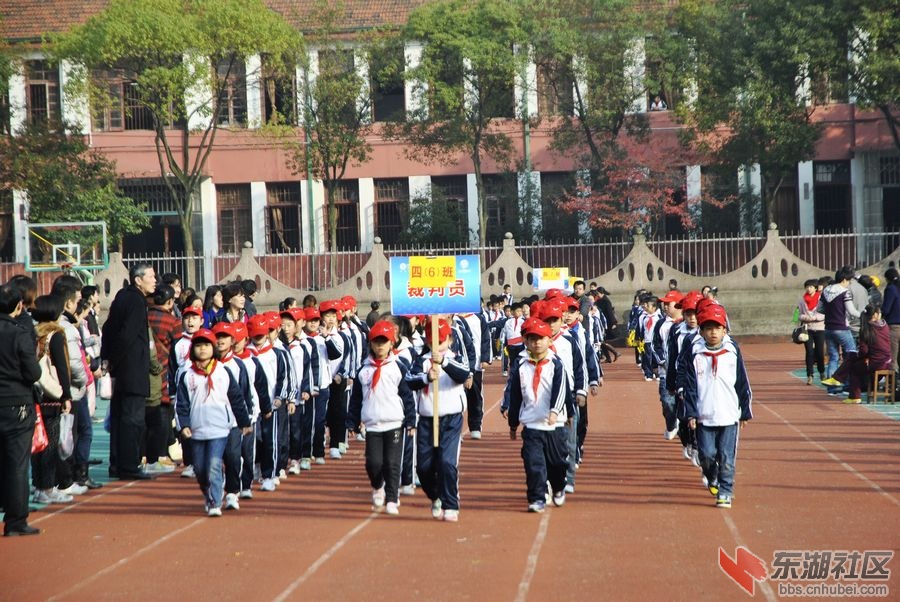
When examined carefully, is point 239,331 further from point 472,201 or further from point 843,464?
point 472,201

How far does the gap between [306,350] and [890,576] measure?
726 cm

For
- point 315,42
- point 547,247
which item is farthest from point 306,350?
point 315,42

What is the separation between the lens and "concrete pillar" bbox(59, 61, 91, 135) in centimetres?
3465

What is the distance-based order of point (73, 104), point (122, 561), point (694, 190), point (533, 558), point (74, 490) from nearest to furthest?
point (533, 558) < point (122, 561) < point (74, 490) < point (73, 104) < point (694, 190)

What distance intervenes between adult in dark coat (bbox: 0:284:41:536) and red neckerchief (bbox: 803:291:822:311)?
1524 centimetres

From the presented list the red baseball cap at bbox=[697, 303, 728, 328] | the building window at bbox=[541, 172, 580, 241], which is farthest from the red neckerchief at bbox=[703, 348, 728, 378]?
the building window at bbox=[541, 172, 580, 241]

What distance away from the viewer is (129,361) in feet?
42.7

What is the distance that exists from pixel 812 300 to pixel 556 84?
18.0 metres

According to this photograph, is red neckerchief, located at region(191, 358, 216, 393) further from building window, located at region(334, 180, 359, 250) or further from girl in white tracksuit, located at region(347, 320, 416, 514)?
building window, located at region(334, 180, 359, 250)

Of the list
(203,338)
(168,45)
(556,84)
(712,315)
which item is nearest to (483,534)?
(712,315)

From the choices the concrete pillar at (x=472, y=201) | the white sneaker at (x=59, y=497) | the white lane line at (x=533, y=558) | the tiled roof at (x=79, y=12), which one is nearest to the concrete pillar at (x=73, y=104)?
the tiled roof at (x=79, y=12)

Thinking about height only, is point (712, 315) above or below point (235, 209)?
below

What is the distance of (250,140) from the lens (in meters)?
43.3

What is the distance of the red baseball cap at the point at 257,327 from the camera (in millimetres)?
12773
